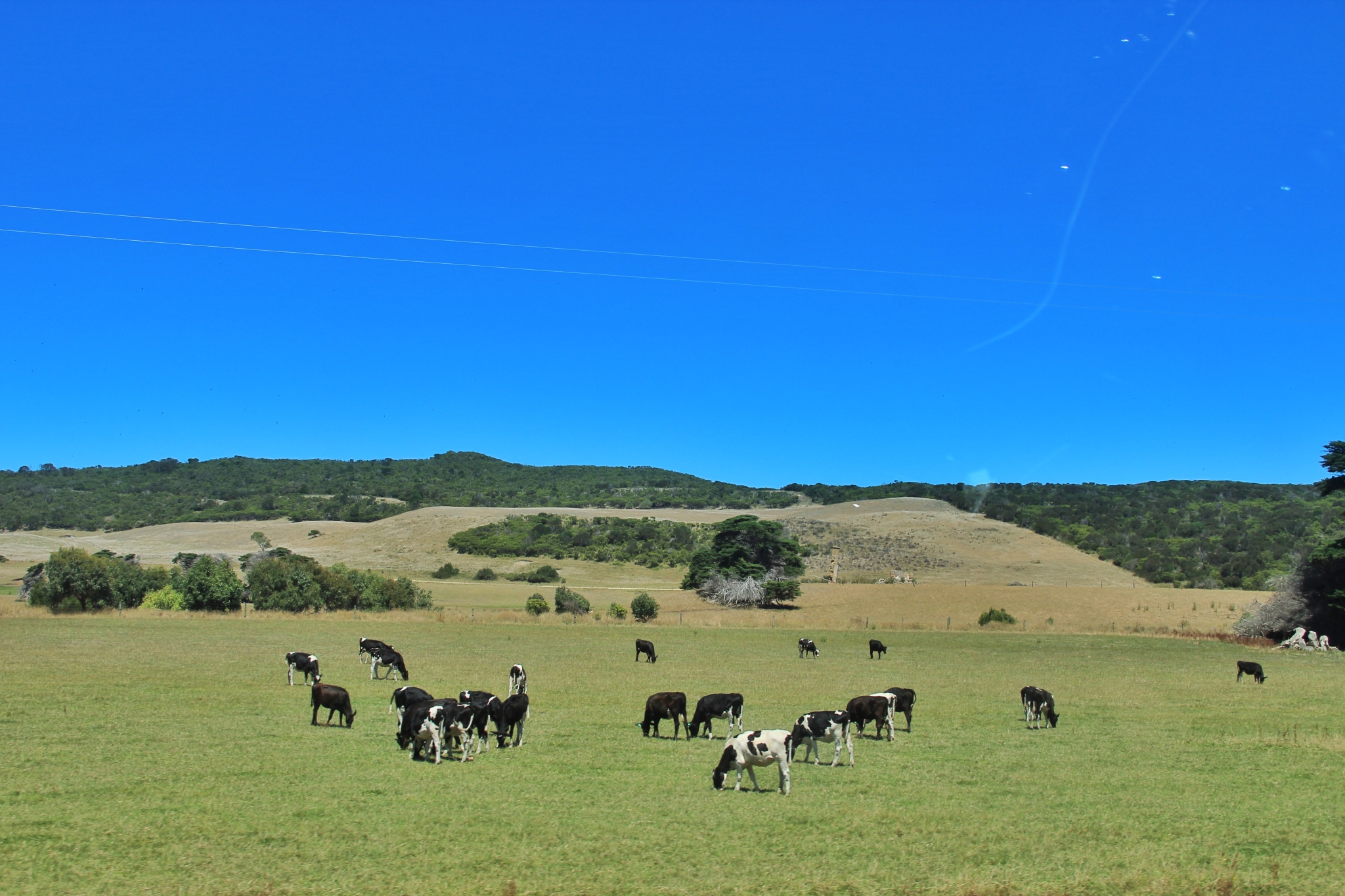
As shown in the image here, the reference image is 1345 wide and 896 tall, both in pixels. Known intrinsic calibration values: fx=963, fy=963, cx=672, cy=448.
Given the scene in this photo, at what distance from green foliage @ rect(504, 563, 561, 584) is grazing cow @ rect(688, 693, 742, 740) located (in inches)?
2767

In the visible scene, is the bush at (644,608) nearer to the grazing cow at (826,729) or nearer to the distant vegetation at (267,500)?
the grazing cow at (826,729)

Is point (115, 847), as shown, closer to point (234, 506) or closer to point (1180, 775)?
point (1180, 775)

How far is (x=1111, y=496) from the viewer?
495ft

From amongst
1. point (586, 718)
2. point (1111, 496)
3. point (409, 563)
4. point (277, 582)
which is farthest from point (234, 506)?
point (586, 718)

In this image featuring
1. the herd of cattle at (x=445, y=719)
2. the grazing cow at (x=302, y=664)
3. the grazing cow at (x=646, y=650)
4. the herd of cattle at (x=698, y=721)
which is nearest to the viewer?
the herd of cattle at (x=698, y=721)

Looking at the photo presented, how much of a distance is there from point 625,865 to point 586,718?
32.2 ft

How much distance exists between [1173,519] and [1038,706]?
396ft

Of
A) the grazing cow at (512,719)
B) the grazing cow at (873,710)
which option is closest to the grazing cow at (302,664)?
the grazing cow at (512,719)

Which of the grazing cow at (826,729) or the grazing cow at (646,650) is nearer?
the grazing cow at (826,729)

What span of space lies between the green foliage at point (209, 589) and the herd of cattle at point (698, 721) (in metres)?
35.9

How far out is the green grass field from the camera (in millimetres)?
9898

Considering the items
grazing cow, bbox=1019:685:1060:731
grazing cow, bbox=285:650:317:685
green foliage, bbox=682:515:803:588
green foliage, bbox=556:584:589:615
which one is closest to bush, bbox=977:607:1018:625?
green foliage, bbox=682:515:803:588

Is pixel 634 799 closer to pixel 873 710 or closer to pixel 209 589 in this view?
pixel 873 710

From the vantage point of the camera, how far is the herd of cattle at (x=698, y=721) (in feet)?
44.9
